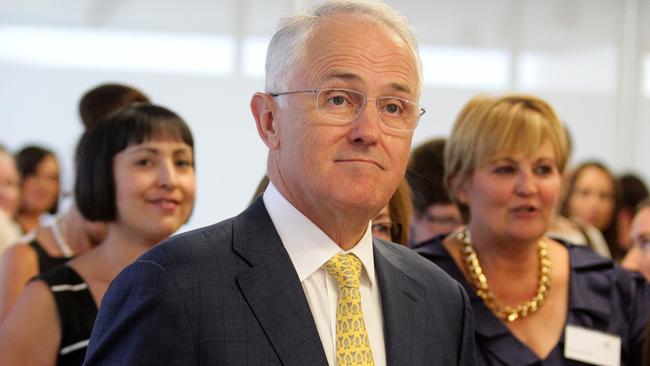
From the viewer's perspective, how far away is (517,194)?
291 cm

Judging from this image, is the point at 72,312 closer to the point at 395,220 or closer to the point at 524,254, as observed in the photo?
the point at 395,220

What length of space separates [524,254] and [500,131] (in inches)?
16.3

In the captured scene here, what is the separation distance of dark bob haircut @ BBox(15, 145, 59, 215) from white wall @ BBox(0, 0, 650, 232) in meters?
0.21

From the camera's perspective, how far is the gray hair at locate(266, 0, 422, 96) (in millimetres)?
1692

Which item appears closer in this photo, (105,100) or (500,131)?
(500,131)

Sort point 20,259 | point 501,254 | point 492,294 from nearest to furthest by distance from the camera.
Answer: point 492,294 → point 501,254 → point 20,259

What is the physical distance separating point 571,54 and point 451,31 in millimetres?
1383

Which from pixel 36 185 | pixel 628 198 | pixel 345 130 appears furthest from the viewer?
pixel 628 198

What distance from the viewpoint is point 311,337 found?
157cm


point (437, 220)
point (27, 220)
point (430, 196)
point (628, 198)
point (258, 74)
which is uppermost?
point (258, 74)

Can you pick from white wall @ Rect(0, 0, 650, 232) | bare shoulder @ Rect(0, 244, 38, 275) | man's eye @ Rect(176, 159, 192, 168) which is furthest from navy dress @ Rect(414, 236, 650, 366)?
white wall @ Rect(0, 0, 650, 232)

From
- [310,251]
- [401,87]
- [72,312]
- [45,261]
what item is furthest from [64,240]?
[401,87]

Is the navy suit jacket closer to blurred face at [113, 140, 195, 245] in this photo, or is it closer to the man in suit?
the man in suit

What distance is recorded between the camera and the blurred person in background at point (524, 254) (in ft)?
9.43
